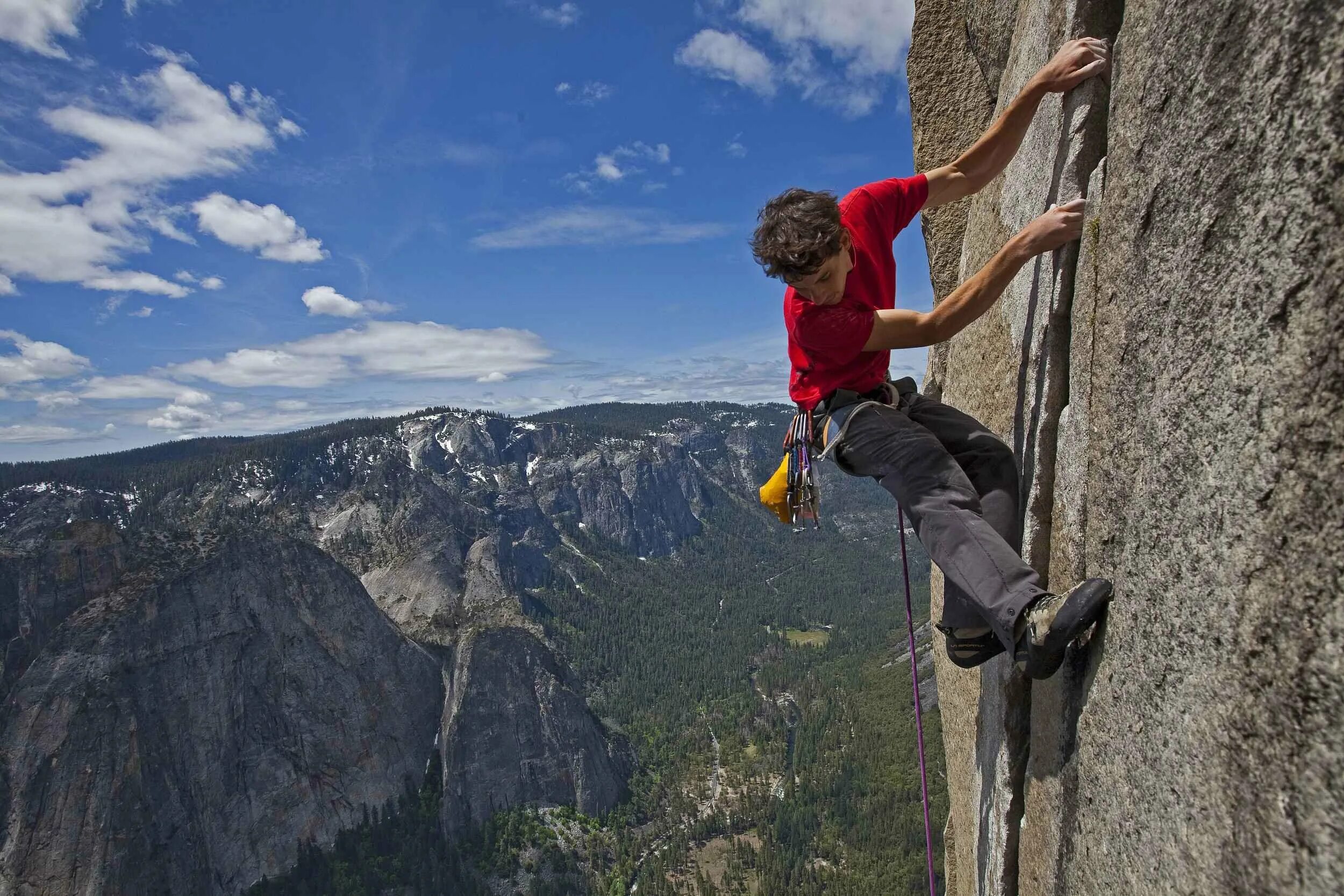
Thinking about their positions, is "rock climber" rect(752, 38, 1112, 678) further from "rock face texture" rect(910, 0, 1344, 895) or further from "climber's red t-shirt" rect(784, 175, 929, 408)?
"rock face texture" rect(910, 0, 1344, 895)

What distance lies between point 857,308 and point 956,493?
120 cm

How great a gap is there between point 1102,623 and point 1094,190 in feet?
7.23

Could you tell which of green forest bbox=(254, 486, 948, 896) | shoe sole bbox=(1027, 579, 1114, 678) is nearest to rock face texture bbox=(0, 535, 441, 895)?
green forest bbox=(254, 486, 948, 896)

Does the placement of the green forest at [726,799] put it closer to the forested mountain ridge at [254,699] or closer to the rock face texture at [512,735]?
the forested mountain ridge at [254,699]

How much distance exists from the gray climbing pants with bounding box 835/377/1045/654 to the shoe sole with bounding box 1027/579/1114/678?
0.67ft

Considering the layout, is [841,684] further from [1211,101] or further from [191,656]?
[1211,101]

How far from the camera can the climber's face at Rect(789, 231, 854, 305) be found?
13.1 ft

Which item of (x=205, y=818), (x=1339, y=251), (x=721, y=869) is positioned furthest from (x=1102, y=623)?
(x=721, y=869)

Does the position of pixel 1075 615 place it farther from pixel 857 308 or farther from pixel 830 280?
pixel 830 280

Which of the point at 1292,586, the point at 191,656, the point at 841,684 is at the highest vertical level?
the point at 1292,586

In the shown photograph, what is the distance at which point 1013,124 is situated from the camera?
183 inches

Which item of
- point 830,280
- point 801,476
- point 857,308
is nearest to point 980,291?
point 857,308

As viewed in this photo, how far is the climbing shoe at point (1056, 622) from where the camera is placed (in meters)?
3.10

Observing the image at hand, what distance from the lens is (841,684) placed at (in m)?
135
